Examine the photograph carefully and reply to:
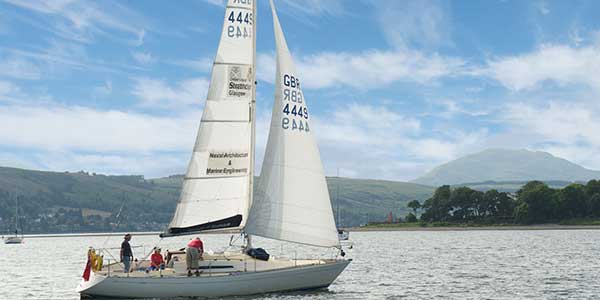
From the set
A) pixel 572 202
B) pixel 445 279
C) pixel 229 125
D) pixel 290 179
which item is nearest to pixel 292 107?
pixel 229 125

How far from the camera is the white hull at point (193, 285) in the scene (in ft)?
140

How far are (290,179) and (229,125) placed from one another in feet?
16.4

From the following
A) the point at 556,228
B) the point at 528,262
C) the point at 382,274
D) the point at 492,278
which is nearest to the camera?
the point at 492,278

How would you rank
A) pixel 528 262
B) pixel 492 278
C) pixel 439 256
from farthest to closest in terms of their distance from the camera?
pixel 439 256 < pixel 528 262 < pixel 492 278

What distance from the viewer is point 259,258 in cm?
4525

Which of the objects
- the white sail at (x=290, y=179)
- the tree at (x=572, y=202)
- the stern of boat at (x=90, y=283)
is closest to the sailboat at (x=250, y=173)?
the white sail at (x=290, y=179)

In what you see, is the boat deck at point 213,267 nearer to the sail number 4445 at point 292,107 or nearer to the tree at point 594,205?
the sail number 4445 at point 292,107

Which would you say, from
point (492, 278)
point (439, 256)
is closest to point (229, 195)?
point (492, 278)

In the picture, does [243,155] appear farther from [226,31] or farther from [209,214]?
[226,31]

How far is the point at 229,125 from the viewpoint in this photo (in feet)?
152

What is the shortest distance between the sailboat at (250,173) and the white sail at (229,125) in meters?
0.06

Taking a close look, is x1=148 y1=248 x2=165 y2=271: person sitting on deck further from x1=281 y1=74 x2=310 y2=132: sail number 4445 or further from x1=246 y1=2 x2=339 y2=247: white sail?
x1=281 y1=74 x2=310 y2=132: sail number 4445

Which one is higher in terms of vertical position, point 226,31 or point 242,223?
point 226,31

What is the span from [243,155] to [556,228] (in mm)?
161335
